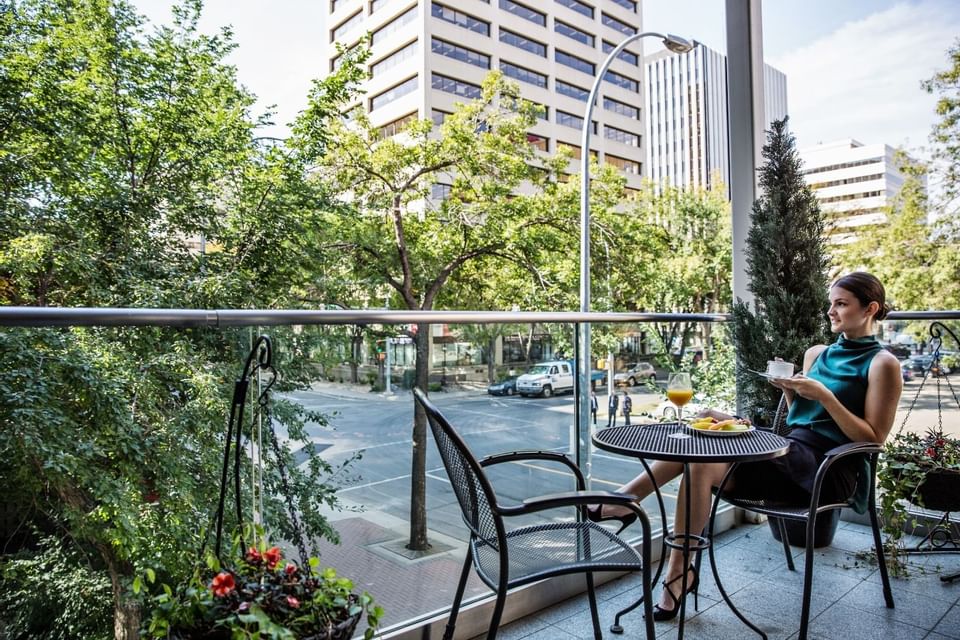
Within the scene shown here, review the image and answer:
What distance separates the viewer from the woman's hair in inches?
92.5

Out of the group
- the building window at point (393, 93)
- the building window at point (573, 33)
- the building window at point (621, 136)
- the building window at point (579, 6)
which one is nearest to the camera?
the building window at point (393, 93)

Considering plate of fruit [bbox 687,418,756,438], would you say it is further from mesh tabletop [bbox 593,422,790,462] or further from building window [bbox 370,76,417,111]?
building window [bbox 370,76,417,111]

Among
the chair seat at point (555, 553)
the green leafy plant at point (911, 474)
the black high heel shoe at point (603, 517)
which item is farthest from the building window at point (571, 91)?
the chair seat at point (555, 553)

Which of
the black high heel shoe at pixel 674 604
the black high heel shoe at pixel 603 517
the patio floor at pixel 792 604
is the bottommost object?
the patio floor at pixel 792 604

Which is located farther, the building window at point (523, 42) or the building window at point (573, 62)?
the building window at point (573, 62)

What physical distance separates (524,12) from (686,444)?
124 feet

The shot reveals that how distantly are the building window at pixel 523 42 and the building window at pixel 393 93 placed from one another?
7146mm

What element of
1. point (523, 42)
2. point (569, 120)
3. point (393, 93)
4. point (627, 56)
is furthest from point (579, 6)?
point (393, 93)

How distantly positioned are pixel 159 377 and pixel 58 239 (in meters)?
8.09

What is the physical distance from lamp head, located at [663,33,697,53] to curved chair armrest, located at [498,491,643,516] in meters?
7.95

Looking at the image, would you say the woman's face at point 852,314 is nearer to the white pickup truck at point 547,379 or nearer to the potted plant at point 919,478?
the potted plant at point 919,478

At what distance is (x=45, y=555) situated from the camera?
1.46 m

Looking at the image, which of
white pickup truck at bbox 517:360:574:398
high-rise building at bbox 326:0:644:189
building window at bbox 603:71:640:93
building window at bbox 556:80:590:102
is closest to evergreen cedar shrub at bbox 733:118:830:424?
white pickup truck at bbox 517:360:574:398

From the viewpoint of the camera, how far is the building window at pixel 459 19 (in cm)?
3009
